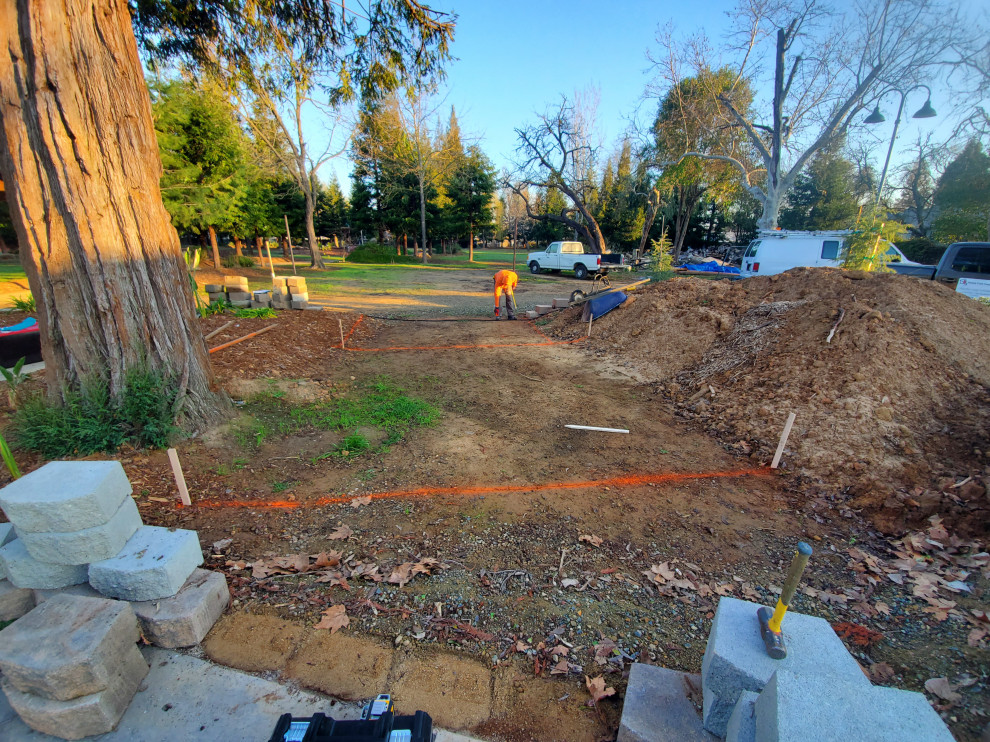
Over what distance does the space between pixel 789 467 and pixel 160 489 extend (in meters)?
5.88

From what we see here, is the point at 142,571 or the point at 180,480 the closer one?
the point at 142,571

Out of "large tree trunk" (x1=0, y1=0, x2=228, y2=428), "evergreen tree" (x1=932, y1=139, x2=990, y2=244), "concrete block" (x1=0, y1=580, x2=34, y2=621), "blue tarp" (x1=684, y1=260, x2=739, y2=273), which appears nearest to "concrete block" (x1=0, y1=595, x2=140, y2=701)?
"concrete block" (x1=0, y1=580, x2=34, y2=621)

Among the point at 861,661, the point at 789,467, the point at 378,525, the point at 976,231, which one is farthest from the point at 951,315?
the point at 976,231

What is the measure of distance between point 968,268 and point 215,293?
58.2 feet

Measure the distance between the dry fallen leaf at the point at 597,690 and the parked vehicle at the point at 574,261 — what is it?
20.6 meters

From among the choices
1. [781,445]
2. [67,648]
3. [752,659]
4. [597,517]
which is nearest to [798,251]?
[781,445]

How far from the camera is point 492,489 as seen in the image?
3807 millimetres

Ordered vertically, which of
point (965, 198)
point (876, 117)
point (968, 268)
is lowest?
point (968, 268)

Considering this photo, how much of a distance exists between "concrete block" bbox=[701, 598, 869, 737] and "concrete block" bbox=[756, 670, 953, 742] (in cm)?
12

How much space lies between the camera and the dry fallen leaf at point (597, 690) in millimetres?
2057

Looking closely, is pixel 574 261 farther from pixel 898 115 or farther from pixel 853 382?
pixel 853 382

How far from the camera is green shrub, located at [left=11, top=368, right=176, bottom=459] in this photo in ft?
12.0

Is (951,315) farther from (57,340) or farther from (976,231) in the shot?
(976,231)

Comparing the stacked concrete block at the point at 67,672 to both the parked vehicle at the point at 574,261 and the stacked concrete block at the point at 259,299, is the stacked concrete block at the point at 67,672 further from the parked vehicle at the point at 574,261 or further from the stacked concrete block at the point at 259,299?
the parked vehicle at the point at 574,261
